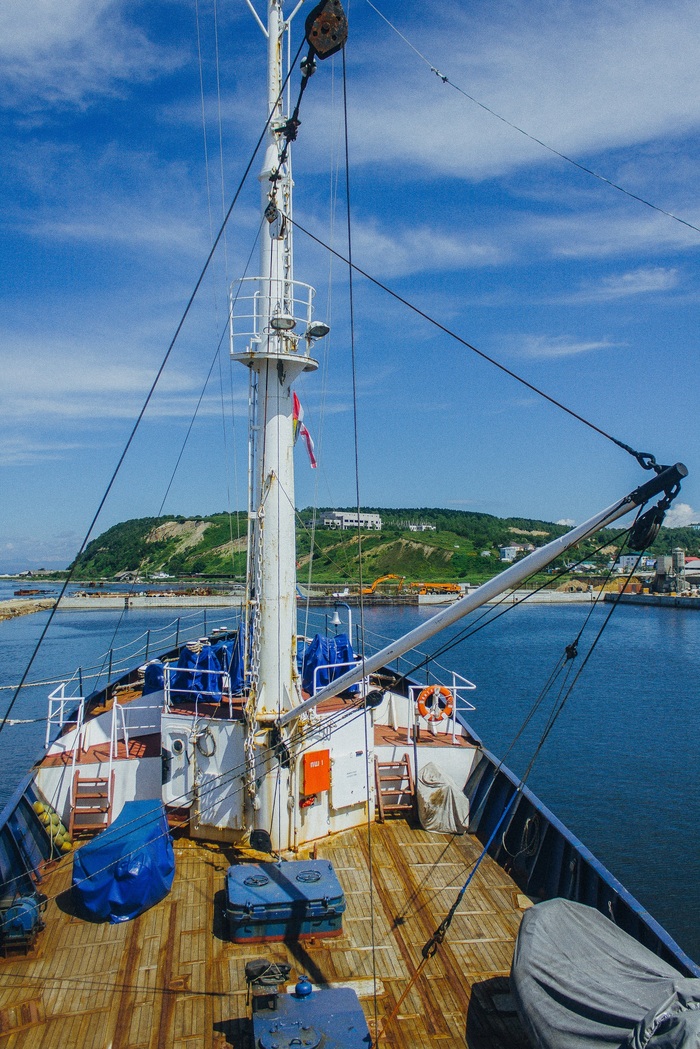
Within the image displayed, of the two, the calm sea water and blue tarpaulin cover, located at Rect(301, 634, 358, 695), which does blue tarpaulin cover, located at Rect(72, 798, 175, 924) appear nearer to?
blue tarpaulin cover, located at Rect(301, 634, 358, 695)

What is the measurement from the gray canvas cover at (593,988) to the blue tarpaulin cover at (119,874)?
17.2ft

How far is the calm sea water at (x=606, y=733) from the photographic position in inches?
757

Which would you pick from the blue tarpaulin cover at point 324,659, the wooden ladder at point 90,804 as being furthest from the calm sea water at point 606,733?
the wooden ladder at point 90,804

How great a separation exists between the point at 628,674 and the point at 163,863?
44740mm

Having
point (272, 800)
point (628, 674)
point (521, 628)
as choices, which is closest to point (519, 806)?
point (272, 800)

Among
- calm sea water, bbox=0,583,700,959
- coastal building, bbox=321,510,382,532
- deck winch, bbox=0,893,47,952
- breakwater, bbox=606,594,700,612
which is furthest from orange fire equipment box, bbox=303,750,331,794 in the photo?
coastal building, bbox=321,510,382,532

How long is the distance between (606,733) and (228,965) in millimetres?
27783

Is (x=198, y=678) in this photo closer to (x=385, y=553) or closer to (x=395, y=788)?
(x=395, y=788)

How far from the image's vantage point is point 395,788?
1309cm

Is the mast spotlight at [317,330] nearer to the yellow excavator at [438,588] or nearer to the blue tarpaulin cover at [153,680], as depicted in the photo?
the blue tarpaulin cover at [153,680]

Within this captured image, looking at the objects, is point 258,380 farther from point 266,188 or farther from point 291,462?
point 266,188

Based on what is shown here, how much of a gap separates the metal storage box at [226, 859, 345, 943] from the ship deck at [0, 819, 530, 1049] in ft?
0.47

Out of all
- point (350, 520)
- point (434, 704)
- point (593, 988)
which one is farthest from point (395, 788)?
point (350, 520)

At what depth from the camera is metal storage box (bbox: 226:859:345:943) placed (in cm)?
897
